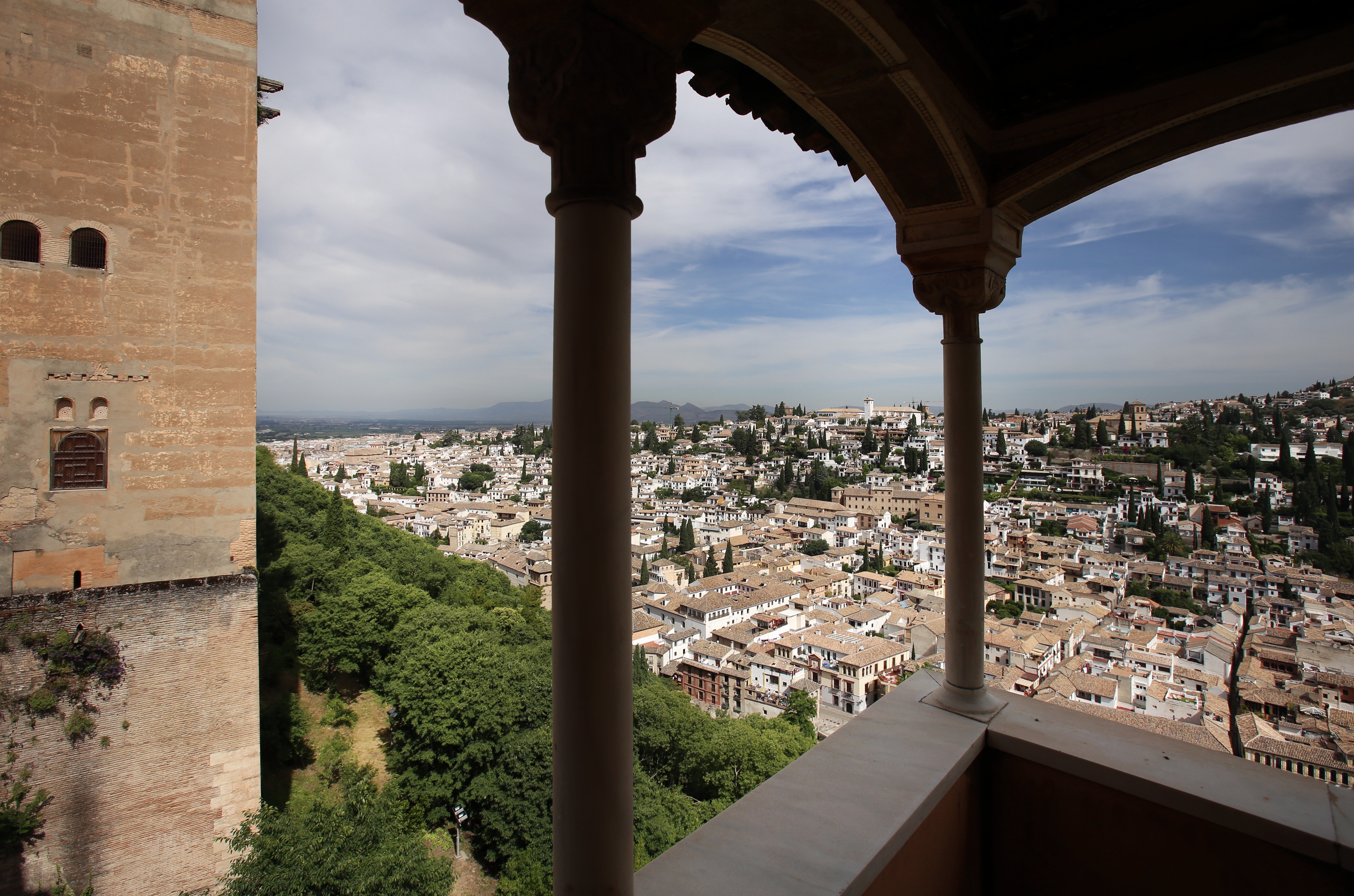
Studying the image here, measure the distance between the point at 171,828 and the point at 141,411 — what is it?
3866mm

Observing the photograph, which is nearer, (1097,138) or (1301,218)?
(1097,138)

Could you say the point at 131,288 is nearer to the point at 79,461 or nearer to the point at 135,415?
the point at 135,415

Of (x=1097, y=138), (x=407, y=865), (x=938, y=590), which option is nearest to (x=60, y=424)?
(x=407, y=865)

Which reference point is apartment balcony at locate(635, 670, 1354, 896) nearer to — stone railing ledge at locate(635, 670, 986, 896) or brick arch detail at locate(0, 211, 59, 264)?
stone railing ledge at locate(635, 670, 986, 896)

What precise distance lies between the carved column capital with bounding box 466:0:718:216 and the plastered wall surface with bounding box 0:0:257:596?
6014 mm

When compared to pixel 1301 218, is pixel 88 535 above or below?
below

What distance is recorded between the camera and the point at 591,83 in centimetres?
106

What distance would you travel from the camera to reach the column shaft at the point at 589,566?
1042mm

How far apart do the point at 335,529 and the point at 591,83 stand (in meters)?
22.9

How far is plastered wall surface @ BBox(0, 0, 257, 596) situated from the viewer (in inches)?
193

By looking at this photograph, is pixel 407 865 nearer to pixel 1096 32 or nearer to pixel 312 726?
pixel 312 726

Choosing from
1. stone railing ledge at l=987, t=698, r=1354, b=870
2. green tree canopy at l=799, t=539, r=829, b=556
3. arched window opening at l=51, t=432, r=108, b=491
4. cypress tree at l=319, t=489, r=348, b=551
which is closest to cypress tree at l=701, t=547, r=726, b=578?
green tree canopy at l=799, t=539, r=829, b=556

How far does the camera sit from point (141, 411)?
216 inches

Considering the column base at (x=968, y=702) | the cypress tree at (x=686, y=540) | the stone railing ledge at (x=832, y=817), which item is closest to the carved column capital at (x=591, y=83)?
the stone railing ledge at (x=832, y=817)
